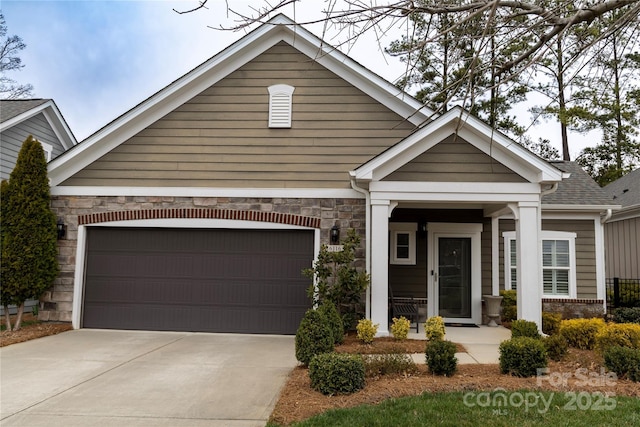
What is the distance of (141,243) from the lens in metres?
9.35

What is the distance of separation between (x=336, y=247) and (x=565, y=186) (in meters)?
6.73

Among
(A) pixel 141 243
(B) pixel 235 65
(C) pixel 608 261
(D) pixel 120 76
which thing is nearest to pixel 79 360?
(A) pixel 141 243

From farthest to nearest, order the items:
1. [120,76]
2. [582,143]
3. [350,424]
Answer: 1. [582,143]
2. [120,76]
3. [350,424]

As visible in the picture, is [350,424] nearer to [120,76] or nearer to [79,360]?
[79,360]

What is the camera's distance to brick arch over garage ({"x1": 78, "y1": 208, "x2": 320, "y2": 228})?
29.5 feet

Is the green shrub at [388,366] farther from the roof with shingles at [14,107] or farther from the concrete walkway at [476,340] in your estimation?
the roof with shingles at [14,107]

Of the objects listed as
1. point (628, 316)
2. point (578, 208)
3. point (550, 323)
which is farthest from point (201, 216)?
point (628, 316)

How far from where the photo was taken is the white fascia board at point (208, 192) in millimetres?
9008

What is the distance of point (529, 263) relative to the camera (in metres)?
7.82

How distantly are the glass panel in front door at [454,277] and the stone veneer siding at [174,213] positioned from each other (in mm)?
2276

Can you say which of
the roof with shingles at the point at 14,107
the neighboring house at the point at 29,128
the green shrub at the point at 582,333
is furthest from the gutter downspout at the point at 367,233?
the roof with shingles at the point at 14,107

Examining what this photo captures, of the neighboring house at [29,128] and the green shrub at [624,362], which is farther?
the neighboring house at [29,128]

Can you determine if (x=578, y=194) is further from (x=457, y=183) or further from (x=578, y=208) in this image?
(x=457, y=183)

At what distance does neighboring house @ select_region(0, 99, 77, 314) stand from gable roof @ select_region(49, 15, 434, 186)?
394cm
